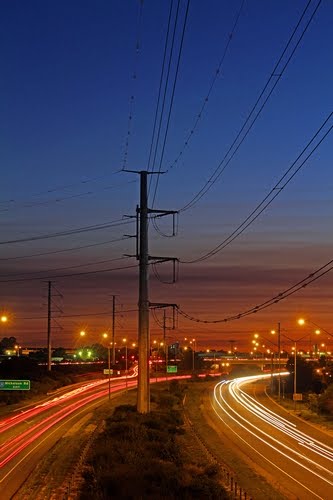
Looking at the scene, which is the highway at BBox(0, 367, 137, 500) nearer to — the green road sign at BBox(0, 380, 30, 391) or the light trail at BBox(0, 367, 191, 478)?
the light trail at BBox(0, 367, 191, 478)

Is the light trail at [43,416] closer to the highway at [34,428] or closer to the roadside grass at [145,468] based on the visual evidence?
the highway at [34,428]

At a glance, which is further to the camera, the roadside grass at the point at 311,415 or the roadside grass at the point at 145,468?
the roadside grass at the point at 311,415

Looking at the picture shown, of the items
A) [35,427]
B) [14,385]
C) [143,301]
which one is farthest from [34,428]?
[143,301]

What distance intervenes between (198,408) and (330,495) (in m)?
50.9

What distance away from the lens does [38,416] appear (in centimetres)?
6906

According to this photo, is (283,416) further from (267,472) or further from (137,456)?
(137,456)

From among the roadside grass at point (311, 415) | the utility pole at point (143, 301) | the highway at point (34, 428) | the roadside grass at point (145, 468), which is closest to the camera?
the roadside grass at point (145, 468)

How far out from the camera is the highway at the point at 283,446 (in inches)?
1332

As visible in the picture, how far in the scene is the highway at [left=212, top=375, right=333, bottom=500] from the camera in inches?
1332

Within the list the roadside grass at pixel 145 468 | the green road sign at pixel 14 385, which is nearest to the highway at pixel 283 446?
the roadside grass at pixel 145 468

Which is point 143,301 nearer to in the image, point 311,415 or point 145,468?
point 145,468

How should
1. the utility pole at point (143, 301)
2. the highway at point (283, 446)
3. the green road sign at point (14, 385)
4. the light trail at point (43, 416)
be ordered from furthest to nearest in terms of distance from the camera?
the green road sign at point (14, 385) < the light trail at point (43, 416) < the utility pole at point (143, 301) < the highway at point (283, 446)

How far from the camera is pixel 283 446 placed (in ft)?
161

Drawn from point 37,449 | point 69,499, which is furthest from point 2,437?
point 69,499
